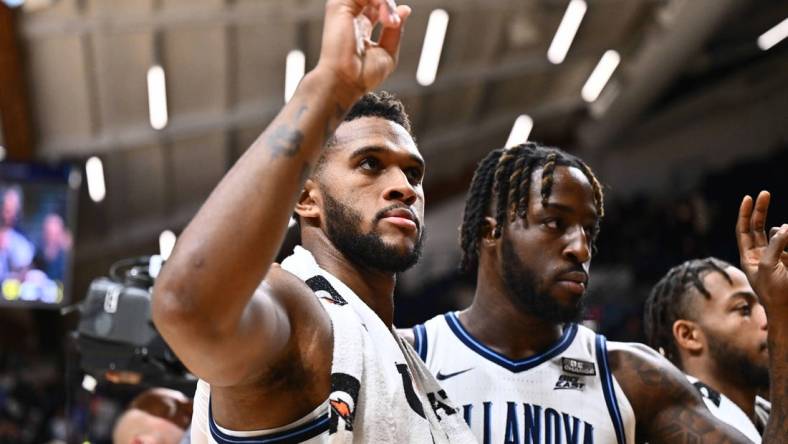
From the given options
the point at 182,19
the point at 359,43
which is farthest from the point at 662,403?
the point at 182,19

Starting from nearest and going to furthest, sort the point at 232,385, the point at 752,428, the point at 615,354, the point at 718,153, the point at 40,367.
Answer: the point at 232,385, the point at 615,354, the point at 752,428, the point at 40,367, the point at 718,153

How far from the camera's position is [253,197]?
5.17 feet

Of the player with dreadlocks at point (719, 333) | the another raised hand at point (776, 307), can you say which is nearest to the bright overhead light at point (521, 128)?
the player with dreadlocks at point (719, 333)

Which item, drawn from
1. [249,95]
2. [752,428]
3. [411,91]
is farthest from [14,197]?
[752,428]

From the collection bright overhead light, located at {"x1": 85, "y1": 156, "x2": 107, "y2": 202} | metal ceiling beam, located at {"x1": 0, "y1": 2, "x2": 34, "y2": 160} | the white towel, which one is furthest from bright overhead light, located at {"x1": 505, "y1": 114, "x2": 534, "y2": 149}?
the white towel

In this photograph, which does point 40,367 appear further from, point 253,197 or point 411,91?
point 253,197

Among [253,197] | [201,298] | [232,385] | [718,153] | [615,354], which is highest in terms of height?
[253,197]

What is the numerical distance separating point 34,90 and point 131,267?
7466 millimetres

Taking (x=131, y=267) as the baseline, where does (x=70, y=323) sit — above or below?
below

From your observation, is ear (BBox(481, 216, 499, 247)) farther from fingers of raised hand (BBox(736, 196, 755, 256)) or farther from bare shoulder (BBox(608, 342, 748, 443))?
fingers of raised hand (BBox(736, 196, 755, 256))

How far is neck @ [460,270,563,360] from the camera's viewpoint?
3.04 meters

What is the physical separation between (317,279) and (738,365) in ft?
6.53

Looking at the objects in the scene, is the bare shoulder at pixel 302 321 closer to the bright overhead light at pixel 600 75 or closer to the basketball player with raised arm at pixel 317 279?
the basketball player with raised arm at pixel 317 279

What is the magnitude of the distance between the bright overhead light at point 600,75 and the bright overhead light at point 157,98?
20.5 feet
